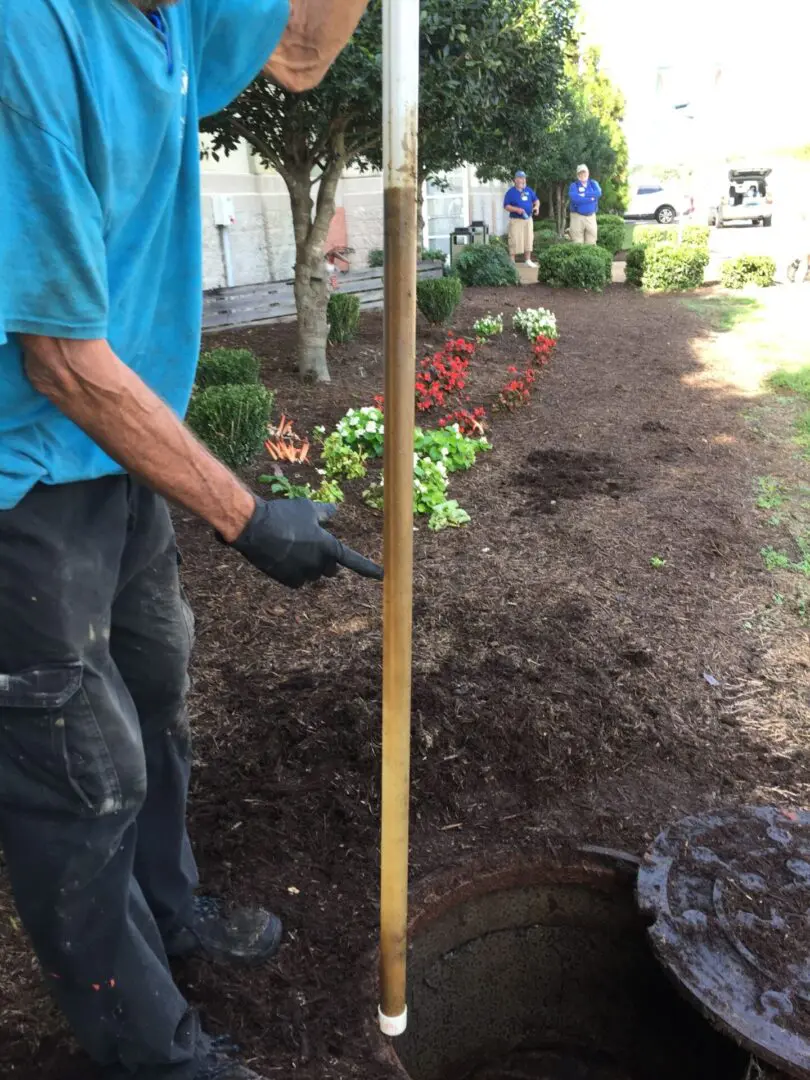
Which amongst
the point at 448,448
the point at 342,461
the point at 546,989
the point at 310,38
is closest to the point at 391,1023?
the point at 546,989

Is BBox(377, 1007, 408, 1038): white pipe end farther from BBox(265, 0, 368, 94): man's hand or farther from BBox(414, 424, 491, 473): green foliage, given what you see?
BBox(414, 424, 491, 473): green foliage

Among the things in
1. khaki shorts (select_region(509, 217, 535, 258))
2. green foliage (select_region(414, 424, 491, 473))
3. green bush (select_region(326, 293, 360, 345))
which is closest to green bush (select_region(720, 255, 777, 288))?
khaki shorts (select_region(509, 217, 535, 258))

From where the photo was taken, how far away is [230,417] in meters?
4.67

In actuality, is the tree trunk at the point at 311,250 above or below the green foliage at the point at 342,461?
above

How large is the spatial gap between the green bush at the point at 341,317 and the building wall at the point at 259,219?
230cm

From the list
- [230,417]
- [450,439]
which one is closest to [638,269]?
[450,439]

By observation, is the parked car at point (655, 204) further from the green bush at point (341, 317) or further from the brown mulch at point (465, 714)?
the brown mulch at point (465, 714)

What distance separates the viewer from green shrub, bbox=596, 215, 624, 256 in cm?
2098

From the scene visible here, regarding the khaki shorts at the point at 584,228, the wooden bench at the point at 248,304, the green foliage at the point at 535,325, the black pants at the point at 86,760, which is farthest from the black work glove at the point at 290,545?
the khaki shorts at the point at 584,228

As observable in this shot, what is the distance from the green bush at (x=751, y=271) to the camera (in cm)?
1486

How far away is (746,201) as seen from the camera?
3045cm

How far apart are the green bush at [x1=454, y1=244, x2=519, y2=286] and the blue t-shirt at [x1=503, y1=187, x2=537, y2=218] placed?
8.93 ft

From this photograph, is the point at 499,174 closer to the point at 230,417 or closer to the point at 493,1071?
the point at 230,417

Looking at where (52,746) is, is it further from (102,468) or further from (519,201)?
(519,201)
